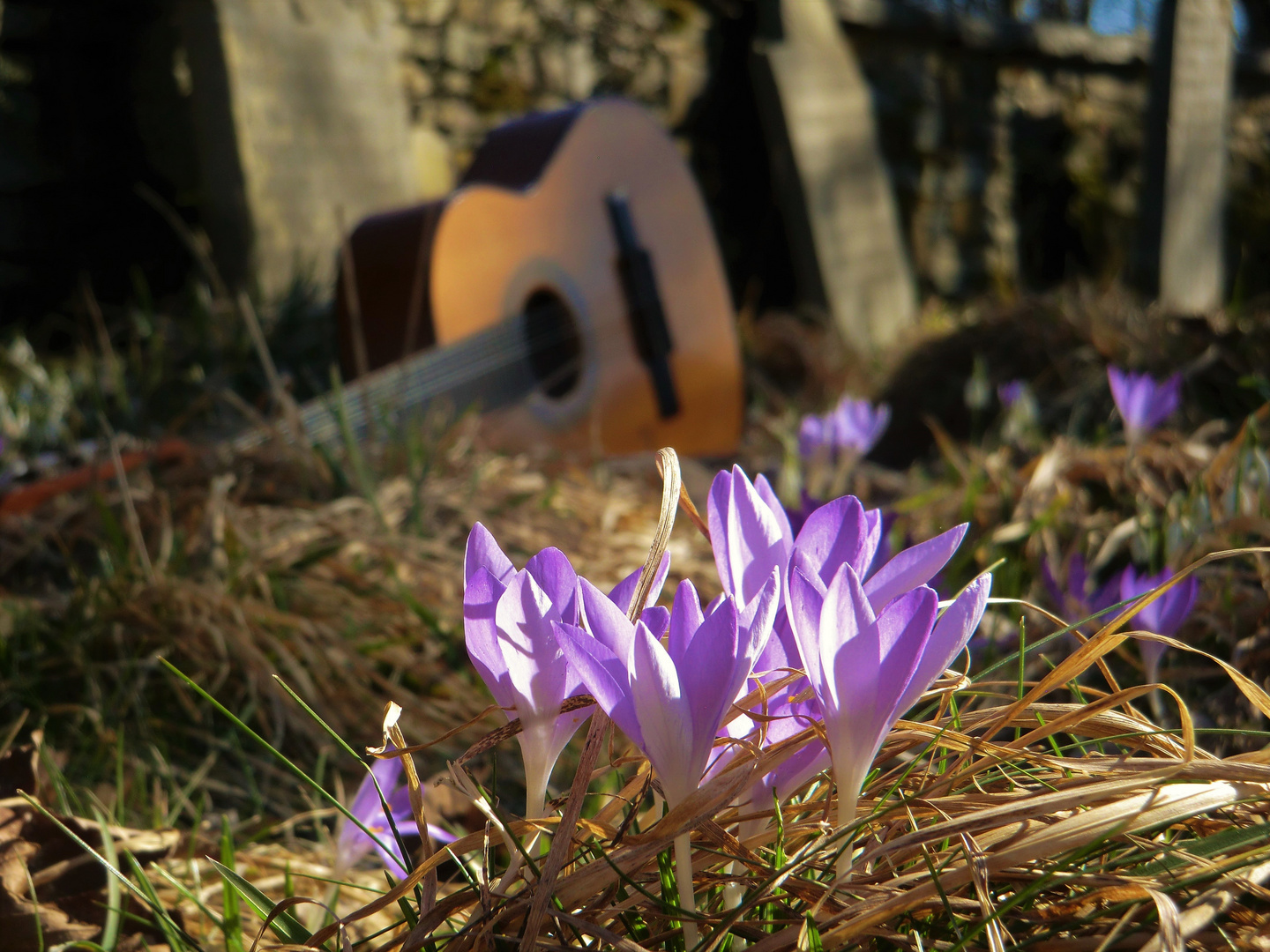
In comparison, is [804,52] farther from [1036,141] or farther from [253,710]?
[253,710]

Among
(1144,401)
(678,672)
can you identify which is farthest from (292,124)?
(678,672)

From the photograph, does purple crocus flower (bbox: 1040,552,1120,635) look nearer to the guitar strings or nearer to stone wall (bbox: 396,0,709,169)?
the guitar strings

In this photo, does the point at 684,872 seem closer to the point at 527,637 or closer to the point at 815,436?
the point at 527,637

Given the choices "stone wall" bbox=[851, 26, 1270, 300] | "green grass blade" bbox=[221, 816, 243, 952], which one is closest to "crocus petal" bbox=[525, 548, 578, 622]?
"green grass blade" bbox=[221, 816, 243, 952]

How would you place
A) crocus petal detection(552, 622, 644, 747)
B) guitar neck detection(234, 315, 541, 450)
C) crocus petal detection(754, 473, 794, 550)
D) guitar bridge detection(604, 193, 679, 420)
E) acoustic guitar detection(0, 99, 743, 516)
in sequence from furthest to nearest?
guitar bridge detection(604, 193, 679, 420), acoustic guitar detection(0, 99, 743, 516), guitar neck detection(234, 315, 541, 450), crocus petal detection(754, 473, 794, 550), crocus petal detection(552, 622, 644, 747)

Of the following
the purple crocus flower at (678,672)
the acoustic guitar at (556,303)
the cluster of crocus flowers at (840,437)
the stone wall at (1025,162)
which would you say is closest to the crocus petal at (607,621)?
the purple crocus flower at (678,672)

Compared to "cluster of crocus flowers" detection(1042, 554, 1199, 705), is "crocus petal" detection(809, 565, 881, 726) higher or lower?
higher

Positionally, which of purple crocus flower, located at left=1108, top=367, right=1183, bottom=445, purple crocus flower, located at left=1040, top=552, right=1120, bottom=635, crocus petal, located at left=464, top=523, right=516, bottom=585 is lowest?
purple crocus flower, located at left=1040, top=552, right=1120, bottom=635

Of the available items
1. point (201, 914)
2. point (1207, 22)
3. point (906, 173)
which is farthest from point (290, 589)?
point (1207, 22)
